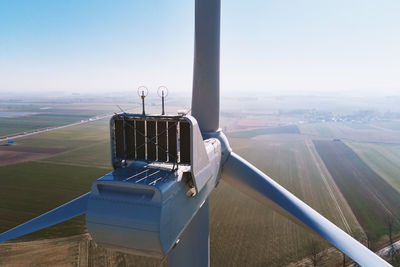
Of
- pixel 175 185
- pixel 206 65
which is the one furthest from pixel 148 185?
pixel 206 65

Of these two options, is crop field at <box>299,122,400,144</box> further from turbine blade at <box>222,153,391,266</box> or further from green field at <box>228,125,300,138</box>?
turbine blade at <box>222,153,391,266</box>

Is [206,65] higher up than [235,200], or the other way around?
[206,65]

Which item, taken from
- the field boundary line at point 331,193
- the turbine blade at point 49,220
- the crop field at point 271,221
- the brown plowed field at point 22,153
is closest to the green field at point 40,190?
the brown plowed field at point 22,153

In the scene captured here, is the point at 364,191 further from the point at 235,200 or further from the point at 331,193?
the point at 235,200

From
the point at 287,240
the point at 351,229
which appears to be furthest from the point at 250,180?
the point at 351,229

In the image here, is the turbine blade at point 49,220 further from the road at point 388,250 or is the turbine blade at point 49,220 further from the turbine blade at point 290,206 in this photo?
the road at point 388,250

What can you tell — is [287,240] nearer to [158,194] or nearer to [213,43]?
[213,43]
